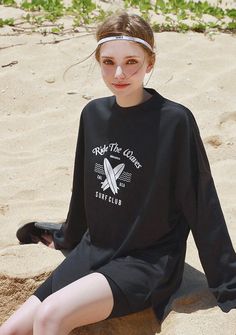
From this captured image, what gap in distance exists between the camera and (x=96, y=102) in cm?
240

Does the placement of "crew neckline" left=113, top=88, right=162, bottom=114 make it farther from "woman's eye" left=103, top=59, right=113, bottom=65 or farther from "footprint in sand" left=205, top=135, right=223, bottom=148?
"footprint in sand" left=205, top=135, right=223, bottom=148

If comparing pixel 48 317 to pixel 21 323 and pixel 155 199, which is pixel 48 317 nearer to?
pixel 21 323

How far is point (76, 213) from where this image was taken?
8.41ft

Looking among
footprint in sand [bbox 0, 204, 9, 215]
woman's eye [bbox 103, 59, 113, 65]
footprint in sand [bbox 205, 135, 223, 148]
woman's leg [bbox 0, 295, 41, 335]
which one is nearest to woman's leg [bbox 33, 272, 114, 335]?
woman's leg [bbox 0, 295, 41, 335]

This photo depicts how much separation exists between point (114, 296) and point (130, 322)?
0.80 feet

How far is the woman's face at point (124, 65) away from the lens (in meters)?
2.18

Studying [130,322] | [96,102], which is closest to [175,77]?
[96,102]

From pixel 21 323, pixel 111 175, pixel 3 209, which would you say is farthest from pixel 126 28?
pixel 3 209

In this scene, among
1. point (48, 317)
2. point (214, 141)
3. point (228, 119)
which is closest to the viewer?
point (48, 317)

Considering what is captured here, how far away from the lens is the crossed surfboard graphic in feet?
7.45

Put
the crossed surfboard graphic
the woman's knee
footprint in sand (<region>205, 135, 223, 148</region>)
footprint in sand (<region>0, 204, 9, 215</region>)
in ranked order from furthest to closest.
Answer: footprint in sand (<region>205, 135, 223, 148</region>) < footprint in sand (<region>0, 204, 9, 215</region>) < the crossed surfboard graphic < the woman's knee

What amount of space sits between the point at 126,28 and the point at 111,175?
491mm

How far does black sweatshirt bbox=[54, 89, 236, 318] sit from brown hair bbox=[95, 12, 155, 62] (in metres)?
0.20

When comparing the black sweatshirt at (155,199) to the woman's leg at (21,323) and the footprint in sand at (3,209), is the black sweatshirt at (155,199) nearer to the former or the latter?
the woman's leg at (21,323)
